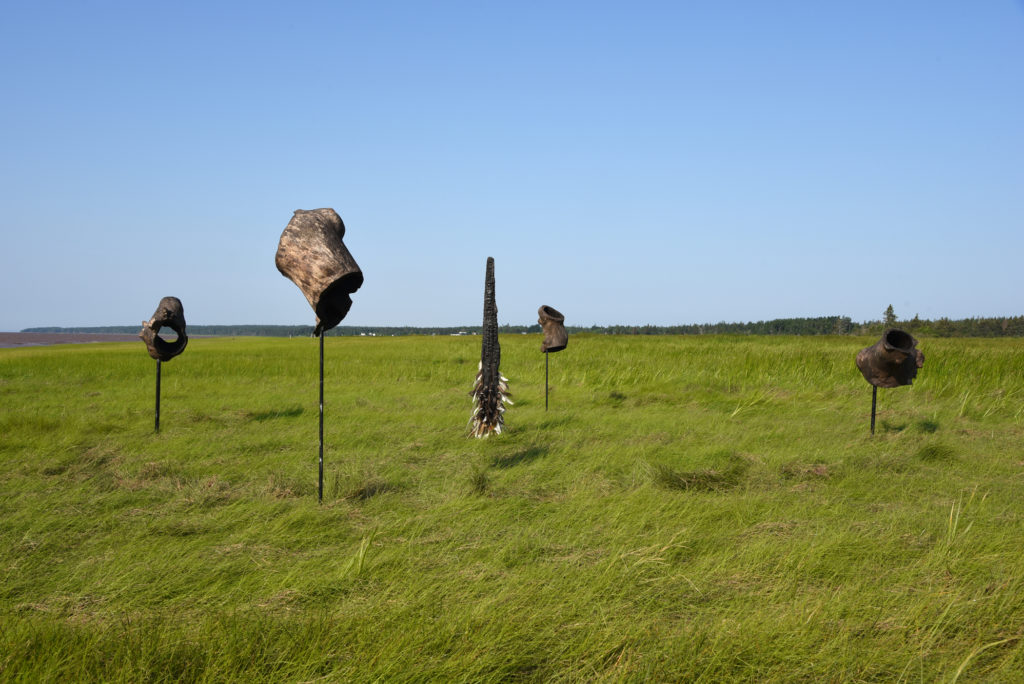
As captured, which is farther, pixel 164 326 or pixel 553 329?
pixel 553 329

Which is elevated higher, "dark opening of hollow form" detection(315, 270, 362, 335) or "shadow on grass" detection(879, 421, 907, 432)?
"dark opening of hollow form" detection(315, 270, 362, 335)

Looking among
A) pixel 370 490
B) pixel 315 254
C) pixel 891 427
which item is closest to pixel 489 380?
pixel 370 490

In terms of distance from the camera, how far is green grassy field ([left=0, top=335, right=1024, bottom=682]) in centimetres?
303

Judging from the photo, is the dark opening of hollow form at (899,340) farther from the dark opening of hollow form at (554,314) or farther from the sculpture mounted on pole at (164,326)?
the sculpture mounted on pole at (164,326)

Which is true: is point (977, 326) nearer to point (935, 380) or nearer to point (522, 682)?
point (935, 380)

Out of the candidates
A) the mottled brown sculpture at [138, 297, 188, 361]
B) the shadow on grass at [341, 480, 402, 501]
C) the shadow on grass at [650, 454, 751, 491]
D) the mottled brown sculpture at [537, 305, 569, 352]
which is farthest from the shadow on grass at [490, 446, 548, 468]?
the mottled brown sculpture at [138, 297, 188, 361]

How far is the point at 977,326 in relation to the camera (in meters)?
45.6

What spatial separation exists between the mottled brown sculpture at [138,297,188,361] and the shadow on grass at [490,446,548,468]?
660 centimetres

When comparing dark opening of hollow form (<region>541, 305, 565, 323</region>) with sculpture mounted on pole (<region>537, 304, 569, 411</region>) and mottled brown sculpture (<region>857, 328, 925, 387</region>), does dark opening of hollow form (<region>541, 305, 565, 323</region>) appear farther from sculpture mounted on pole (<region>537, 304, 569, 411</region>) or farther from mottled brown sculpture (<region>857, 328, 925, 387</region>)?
mottled brown sculpture (<region>857, 328, 925, 387</region>)

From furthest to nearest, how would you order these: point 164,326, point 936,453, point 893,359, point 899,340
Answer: point 164,326 → point 899,340 → point 893,359 → point 936,453

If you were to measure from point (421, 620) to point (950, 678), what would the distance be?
2779 mm

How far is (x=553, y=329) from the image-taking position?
1213cm

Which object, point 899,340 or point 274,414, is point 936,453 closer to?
point 899,340

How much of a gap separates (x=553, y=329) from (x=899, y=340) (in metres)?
6.04
